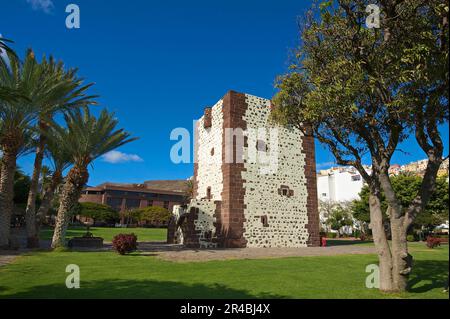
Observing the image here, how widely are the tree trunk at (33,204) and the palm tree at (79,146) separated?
1728 mm

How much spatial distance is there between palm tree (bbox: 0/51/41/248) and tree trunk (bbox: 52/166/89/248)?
2.47 meters

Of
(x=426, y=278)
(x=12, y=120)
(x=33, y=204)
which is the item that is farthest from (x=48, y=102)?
(x=426, y=278)

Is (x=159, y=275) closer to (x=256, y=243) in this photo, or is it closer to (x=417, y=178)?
(x=256, y=243)

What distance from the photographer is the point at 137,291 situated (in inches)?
281

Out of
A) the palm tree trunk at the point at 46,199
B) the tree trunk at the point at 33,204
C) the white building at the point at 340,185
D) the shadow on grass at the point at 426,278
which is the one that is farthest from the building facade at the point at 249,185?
the white building at the point at 340,185

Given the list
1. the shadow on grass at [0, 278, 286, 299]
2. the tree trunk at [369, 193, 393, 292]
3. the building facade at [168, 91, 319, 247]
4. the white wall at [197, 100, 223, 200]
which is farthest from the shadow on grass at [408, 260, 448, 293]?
the white wall at [197, 100, 223, 200]

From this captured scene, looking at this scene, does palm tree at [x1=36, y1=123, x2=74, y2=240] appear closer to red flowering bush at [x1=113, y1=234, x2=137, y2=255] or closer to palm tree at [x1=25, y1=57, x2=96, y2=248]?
palm tree at [x1=25, y1=57, x2=96, y2=248]

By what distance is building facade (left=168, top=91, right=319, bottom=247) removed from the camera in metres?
20.0

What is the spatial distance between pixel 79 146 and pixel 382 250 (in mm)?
14897

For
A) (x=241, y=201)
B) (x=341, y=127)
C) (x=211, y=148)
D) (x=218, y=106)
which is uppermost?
(x=218, y=106)

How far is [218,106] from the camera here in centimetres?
2248

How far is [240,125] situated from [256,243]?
7569mm
